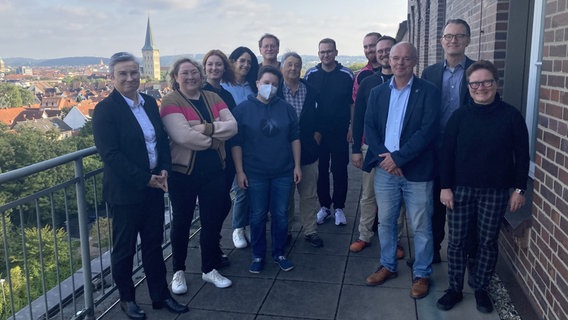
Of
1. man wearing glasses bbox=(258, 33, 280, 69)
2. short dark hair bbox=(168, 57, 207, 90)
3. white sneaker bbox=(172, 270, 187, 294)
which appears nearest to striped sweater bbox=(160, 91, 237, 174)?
short dark hair bbox=(168, 57, 207, 90)

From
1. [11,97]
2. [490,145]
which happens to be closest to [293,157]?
[490,145]

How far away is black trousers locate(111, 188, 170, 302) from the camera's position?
3.30 meters

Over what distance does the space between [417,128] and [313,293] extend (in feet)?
5.01

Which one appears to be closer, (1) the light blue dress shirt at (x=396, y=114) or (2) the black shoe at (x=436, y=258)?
(1) the light blue dress shirt at (x=396, y=114)

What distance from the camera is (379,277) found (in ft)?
13.0

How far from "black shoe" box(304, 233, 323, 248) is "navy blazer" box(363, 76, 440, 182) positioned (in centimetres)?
142

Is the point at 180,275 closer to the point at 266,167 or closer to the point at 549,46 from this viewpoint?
the point at 266,167

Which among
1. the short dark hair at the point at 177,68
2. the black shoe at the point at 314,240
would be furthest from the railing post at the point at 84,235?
the black shoe at the point at 314,240

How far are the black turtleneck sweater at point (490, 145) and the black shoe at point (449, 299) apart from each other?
86 cm

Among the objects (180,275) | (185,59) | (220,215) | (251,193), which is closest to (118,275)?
(180,275)

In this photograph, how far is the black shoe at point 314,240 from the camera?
4820mm

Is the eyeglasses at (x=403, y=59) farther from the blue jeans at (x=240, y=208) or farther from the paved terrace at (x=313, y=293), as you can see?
the blue jeans at (x=240, y=208)

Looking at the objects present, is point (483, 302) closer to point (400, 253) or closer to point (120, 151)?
point (400, 253)

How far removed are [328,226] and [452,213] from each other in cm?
218
